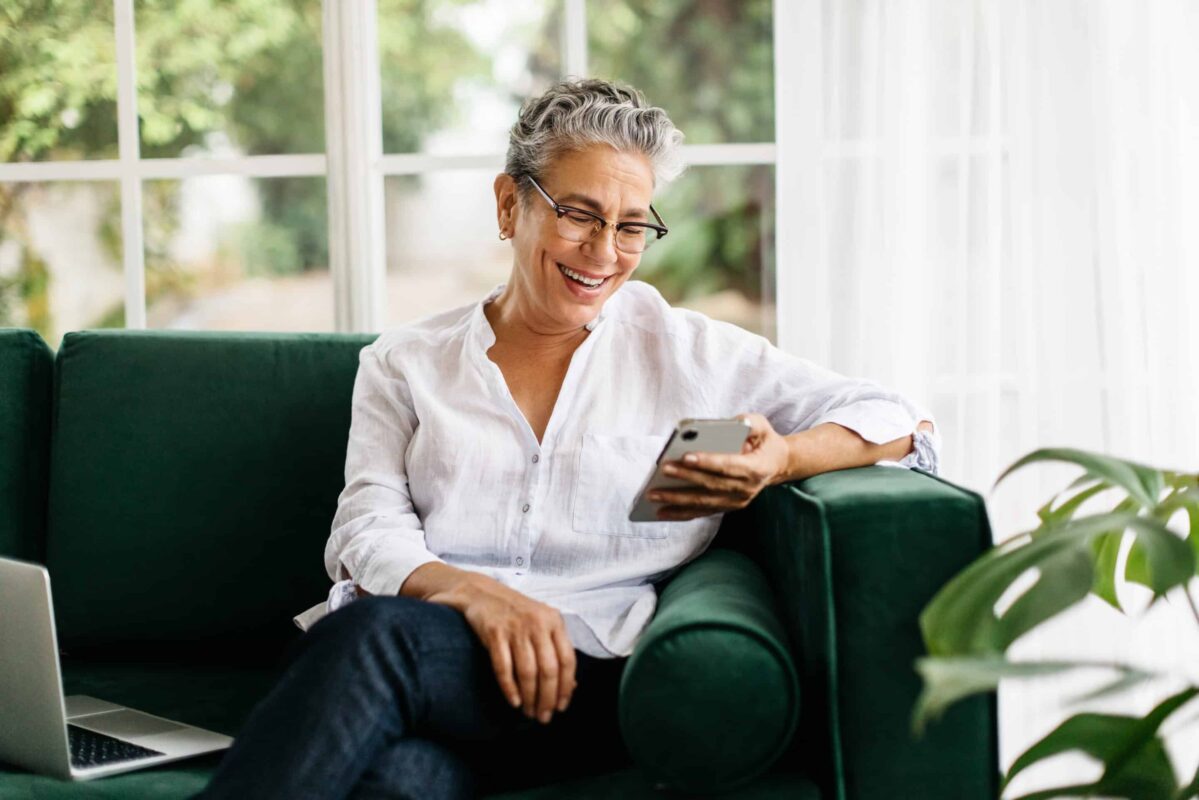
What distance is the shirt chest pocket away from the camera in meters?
1.72

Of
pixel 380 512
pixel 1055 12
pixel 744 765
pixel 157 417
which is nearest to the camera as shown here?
pixel 744 765

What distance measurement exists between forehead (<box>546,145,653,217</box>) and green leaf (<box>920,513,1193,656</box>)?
0.82 meters

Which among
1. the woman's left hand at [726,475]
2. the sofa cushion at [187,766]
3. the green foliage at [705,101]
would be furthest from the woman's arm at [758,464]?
the green foliage at [705,101]

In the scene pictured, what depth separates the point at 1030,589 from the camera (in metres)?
1.09

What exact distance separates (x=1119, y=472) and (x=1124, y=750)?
0.25 m

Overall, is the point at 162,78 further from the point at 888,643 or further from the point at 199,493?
the point at 888,643

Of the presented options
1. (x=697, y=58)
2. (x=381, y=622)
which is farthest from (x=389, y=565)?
(x=697, y=58)

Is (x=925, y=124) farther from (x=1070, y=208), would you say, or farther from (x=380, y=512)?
(x=380, y=512)

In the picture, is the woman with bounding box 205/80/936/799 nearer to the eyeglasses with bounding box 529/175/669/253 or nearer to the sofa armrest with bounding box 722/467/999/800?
the eyeglasses with bounding box 529/175/669/253

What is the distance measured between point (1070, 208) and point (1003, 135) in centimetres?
18

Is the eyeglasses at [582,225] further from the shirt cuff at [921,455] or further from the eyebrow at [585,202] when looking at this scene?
the shirt cuff at [921,455]

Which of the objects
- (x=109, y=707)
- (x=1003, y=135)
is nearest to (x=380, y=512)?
(x=109, y=707)

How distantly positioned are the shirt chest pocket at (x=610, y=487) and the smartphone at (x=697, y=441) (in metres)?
0.17

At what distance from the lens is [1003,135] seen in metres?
2.25
